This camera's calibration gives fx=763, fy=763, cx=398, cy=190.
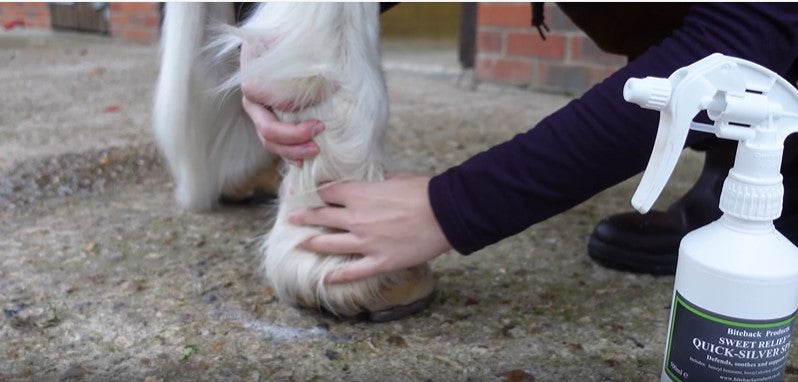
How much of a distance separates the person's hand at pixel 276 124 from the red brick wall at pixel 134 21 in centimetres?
283

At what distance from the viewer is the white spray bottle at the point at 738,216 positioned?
521 mm

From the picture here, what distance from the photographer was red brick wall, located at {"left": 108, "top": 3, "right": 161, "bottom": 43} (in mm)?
3425

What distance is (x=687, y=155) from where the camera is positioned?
4.70 ft

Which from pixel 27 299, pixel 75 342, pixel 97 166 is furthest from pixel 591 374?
pixel 97 166

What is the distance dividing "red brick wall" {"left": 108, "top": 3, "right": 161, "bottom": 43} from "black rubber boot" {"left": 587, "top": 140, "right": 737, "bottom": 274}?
285 centimetres

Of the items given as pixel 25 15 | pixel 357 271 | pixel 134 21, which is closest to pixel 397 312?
pixel 357 271

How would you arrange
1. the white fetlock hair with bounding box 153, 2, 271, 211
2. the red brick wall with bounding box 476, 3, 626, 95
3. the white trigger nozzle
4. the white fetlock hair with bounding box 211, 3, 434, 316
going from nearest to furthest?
the white trigger nozzle < the white fetlock hair with bounding box 211, 3, 434, 316 < the white fetlock hair with bounding box 153, 2, 271, 211 < the red brick wall with bounding box 476, 3, 626, 95

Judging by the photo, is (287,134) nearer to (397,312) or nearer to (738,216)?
(397,312)

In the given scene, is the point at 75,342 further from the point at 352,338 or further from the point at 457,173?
the point at 457,173

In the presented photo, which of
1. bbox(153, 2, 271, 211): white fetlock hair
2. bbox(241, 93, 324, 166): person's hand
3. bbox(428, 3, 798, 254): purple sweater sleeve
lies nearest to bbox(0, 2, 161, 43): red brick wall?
bbox(153, 2, 271, 211): white fetlock hair

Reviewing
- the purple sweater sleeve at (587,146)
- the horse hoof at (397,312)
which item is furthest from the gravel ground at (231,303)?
the purple sweater sleeve at (587,146)

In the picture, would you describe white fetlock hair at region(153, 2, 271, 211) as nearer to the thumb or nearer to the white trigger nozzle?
the thumb

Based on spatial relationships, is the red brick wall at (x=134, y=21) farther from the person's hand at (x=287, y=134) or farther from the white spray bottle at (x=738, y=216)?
the white spray bottle at (x=738, y=216)

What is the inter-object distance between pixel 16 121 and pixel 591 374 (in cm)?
147
